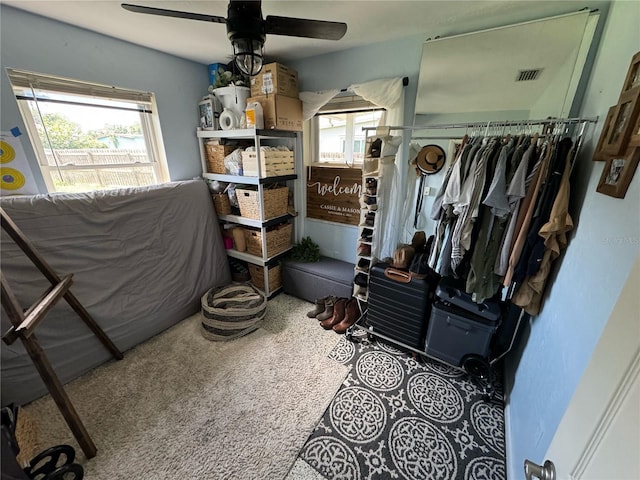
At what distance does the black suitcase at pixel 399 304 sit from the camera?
5.95 ft

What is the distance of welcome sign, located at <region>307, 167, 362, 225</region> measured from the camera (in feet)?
8.24

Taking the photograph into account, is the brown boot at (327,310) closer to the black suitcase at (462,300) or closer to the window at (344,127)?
the black suitcase at (462,300)

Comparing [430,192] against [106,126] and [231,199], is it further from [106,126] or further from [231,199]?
[106,126]

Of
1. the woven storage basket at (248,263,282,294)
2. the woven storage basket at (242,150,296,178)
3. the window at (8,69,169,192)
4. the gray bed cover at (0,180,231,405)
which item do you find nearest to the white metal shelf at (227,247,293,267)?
the woven storage basket at (248,263,282,294)

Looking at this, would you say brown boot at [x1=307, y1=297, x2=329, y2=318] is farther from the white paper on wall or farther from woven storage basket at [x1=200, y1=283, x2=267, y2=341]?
the white paper on wall

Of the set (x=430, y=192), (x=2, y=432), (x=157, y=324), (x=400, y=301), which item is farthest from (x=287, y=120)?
(x=2, y=432)

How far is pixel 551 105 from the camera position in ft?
5.17

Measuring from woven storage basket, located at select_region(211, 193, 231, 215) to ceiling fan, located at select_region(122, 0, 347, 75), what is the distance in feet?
5.22

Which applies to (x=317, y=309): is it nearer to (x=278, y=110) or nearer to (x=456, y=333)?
(x=456, y=333)

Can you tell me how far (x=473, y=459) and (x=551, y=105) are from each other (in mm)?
2126

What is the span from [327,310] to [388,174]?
1351mm

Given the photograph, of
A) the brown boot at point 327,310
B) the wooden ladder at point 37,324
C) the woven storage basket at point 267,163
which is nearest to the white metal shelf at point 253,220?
the woven storage basket at point 267,163

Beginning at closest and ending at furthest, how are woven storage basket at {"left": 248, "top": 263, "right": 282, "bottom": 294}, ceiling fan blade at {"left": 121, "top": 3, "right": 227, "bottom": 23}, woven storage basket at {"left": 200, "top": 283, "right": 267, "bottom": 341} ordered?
1. ceiling fan blade at {"left": 121, "top": 3, "right": 227, "bottom": 23}
2. woven storage basket at {"left": 200, "top": 283, "right": 267, "bottom": 341}
3. woven storage basket at {"left": 248, "top": 263, "right": 282, "bottom": 294}

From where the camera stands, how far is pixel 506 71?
1.67 meters
